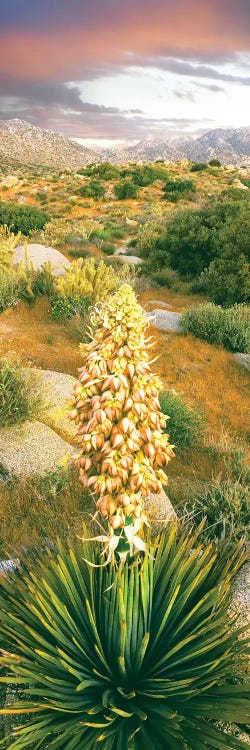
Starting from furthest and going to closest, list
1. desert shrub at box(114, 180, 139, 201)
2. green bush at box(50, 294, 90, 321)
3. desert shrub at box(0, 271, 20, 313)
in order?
desert shrub at box(114, 180, 139, 201) < desert shrub at box(0, 271, 20, 313) < green bush at box(50, 294, 90, 321)

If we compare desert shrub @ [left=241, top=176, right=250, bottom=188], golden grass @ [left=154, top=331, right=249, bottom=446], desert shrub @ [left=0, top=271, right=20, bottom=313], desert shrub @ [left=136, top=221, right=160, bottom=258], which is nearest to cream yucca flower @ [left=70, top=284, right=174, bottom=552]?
golden grass @ [left=154, top=331, right=249, bottom=446]

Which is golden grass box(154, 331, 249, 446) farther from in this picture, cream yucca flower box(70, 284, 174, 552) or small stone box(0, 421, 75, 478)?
cream yucca flower box(70, 284, 174, 552)

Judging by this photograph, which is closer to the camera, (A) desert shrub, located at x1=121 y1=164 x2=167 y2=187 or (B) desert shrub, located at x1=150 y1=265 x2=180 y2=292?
(B) desert shrub, located at x1=150 y1=265 x2=180 y2=292

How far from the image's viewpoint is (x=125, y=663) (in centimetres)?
251

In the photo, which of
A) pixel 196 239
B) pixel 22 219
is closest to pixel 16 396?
pixel 196 239

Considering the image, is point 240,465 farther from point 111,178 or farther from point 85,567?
point 111,178

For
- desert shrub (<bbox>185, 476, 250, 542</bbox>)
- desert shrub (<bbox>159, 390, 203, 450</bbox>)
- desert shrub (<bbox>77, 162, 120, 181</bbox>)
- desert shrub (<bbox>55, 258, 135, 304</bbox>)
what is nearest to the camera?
desert shrub (<bbox>185, 476, 250, 542</bbox>)

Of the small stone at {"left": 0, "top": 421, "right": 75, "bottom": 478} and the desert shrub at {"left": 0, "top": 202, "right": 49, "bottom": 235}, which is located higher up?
the desert shrub at {"left": 0, "top": 202, "right": 49, "bottom": 235}

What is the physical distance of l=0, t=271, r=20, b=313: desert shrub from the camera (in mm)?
10867

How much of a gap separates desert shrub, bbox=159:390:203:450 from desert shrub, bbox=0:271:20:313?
533 cm

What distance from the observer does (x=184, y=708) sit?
2.43m

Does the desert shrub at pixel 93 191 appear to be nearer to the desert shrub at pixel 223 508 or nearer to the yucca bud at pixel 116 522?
the desert shrub at pixel 223 508

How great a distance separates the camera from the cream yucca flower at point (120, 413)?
1.99m

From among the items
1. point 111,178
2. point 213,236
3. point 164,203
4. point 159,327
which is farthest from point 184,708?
point 111,178
